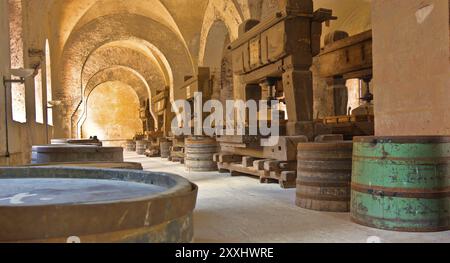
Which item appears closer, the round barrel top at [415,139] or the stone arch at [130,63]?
the round barrel top at [415,139]

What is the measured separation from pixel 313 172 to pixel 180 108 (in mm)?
14095

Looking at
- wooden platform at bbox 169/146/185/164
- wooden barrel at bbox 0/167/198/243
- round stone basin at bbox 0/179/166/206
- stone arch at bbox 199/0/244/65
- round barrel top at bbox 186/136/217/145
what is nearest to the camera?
wooden barrel at bbox 0/167/198/243

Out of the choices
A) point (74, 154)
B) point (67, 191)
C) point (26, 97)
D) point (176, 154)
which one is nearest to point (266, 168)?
point (74, 154)

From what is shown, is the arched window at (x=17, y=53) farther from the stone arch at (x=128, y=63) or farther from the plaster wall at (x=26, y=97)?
the stone arch at (x=128, y=63)

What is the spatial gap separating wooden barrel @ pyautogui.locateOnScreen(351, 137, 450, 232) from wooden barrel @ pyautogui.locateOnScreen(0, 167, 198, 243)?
2410mm

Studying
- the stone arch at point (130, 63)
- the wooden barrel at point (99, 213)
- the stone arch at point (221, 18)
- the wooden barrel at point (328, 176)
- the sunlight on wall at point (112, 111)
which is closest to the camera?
the wooden barrel at point (99, 213)

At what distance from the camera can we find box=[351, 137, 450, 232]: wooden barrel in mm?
3648

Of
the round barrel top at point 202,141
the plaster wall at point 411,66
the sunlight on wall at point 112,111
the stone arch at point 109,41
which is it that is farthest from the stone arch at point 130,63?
the plaster wall at point 411,66

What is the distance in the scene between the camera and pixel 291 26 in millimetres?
7598

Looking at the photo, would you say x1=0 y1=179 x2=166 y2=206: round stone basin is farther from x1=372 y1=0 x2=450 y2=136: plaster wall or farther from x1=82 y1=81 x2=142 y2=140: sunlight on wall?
x1=82 y1=81 x2=142 y2=140: sunlight on wall

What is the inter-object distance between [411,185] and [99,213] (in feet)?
10.2

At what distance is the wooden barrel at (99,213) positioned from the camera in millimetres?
1224

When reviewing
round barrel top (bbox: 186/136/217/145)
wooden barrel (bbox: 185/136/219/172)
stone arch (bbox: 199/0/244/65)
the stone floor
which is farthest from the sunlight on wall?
the stone floor

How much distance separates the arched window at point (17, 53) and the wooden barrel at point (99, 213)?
23.8 feet
